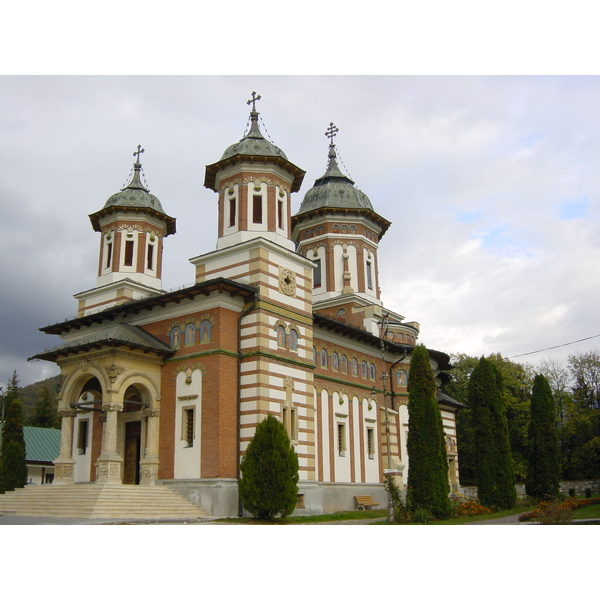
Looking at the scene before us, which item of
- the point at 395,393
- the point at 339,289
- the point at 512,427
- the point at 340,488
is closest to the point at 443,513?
the point at 340,488

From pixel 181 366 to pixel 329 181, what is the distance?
Result: 19.6 m

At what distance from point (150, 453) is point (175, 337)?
179 inches

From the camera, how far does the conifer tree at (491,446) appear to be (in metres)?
25.5

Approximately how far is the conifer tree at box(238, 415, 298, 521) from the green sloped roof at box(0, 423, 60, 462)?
25.6 metres

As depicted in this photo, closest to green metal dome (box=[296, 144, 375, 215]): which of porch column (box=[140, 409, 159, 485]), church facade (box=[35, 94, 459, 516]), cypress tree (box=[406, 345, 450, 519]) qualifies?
church facade (box=[35, 94, 459, 516])

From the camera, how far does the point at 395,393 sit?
34.1 metres

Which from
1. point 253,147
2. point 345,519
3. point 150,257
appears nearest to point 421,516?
point 345,519

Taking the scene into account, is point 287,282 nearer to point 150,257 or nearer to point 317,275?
point 150,257

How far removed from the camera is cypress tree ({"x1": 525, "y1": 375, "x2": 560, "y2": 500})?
1096 inches

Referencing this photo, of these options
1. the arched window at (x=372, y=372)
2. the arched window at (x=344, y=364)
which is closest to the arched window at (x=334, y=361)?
the arched window at (x=344, y=364)

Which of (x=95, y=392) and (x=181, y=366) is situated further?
(x=95, y=392)

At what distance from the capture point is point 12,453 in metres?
29.0

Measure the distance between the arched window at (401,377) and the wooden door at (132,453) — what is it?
14.8m

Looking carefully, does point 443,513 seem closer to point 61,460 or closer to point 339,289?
point 61,460
